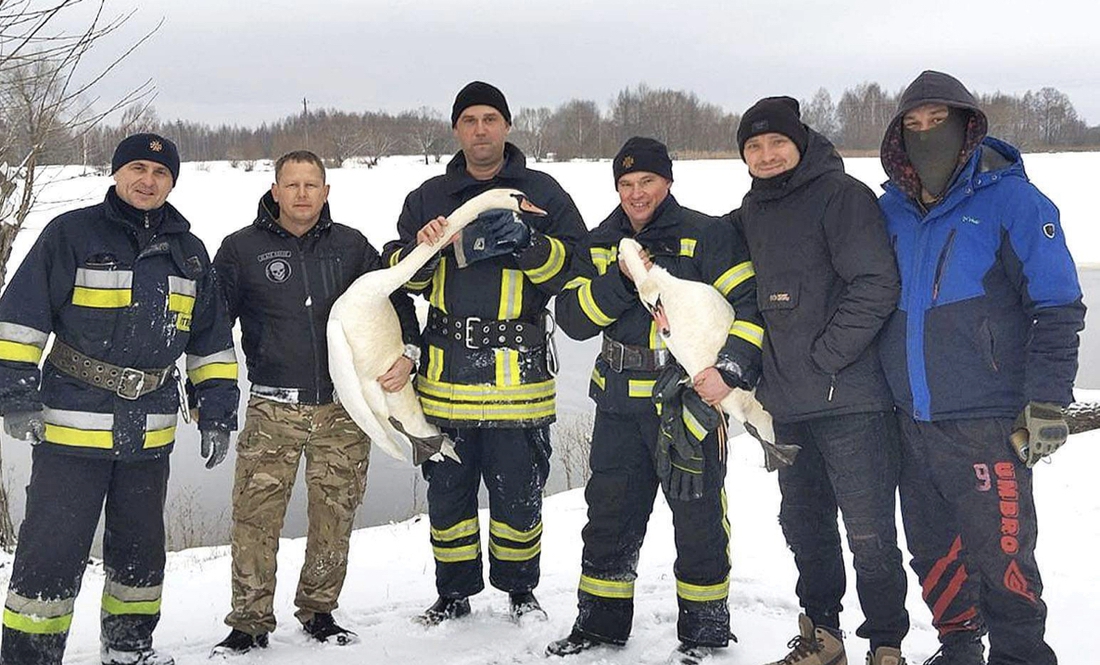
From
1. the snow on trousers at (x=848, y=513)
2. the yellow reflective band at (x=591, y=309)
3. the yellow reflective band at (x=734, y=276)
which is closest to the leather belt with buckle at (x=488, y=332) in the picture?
the yellow reflective band at (x=591, y=309)

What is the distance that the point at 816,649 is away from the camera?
3.40 meters

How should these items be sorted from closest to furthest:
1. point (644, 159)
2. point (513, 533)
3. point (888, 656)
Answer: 1. point (888, 656)
2. point (644, 159)
3. point (513, 533)

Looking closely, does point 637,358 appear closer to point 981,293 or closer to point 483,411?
point 483,411

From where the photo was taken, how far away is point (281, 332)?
12.1ft

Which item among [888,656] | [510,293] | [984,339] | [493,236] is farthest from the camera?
[510,293]

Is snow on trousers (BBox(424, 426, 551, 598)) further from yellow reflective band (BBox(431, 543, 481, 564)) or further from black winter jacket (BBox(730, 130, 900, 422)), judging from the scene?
black winter jacket (BBox(730, 130, 900, 422))

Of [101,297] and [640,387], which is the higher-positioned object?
[101,297]

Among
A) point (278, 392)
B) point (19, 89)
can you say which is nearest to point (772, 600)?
point (278, 392)

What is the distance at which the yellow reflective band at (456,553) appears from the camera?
4.00 meters

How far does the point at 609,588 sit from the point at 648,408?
31.7 inches

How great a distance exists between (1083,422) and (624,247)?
6.34m

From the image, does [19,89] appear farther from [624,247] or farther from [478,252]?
[624,247]

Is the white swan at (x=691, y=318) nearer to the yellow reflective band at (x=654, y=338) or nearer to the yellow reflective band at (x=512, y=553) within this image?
the yellow reflective band at (x=654, y=338)

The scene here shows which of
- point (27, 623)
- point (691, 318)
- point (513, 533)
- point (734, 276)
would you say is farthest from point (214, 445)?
point (734, 276)
